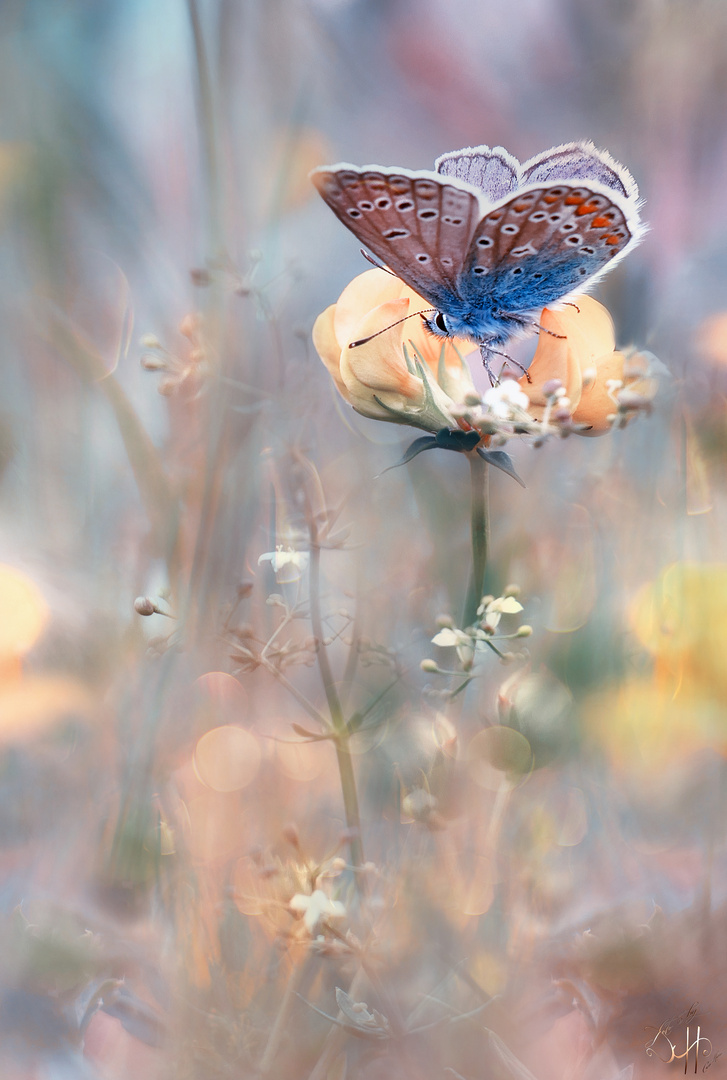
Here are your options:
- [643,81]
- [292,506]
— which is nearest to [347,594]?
[292,506]

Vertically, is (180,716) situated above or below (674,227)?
below

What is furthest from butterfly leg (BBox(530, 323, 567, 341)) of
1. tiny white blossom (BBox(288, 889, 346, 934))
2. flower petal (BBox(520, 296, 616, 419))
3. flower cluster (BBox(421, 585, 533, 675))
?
tiny white blossom (BBox(288, 889, 346, 934))

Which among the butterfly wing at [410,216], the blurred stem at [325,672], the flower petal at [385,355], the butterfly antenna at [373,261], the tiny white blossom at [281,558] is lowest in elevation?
the blurred stem at [325,672]

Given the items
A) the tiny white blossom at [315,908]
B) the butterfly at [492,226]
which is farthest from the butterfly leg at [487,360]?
the tiny white blossom at [315,908]

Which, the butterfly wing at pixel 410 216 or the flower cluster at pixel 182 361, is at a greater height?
the butterfly wing at pixel 410 216

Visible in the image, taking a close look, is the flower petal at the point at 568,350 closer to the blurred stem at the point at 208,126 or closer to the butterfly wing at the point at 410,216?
the butterfly wing at the point at 410,216

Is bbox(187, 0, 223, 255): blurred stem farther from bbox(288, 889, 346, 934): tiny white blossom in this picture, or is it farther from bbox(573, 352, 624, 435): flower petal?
bbox(288, 889, 346, 934): tiny white blossom

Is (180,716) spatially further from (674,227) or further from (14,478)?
(674,227)
